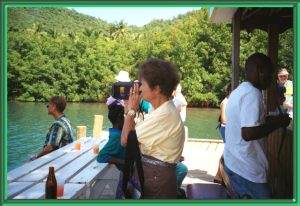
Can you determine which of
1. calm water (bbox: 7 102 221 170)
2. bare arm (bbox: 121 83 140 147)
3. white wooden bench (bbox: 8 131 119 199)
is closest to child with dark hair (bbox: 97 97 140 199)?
white wooden bench (bbox: 8 131 119 199)

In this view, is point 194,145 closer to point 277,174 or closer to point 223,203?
point 277,174

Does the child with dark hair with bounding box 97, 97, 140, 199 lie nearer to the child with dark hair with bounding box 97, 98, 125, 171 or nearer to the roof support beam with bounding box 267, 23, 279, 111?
the child with dark hair with bounding box 97, 98, 125, 171

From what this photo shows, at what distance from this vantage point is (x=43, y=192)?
9.80 feet

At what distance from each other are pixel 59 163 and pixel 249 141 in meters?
2.36

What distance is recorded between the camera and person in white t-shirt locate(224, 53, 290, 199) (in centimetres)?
229

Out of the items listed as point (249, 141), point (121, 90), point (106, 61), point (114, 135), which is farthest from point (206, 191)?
point (106, 61)

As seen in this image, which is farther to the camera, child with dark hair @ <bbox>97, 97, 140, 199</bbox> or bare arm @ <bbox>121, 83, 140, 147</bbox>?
child with dark hair @ <bbox>97, 97, 140, 199</bbox>

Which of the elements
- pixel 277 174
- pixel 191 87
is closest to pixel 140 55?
pixel 191 87

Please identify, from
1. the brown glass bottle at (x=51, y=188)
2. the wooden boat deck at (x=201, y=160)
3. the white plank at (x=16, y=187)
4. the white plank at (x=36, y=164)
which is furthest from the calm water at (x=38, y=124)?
the brown glass bottle at (x=51, y=188)

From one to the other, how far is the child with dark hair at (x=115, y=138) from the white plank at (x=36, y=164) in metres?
0.62

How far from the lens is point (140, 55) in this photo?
173 ft

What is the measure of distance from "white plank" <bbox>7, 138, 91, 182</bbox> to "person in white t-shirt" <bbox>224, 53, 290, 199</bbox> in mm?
1915

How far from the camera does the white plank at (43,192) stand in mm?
2873

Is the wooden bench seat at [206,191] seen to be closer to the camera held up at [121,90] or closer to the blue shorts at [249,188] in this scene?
the blue shorts at [249,188]
